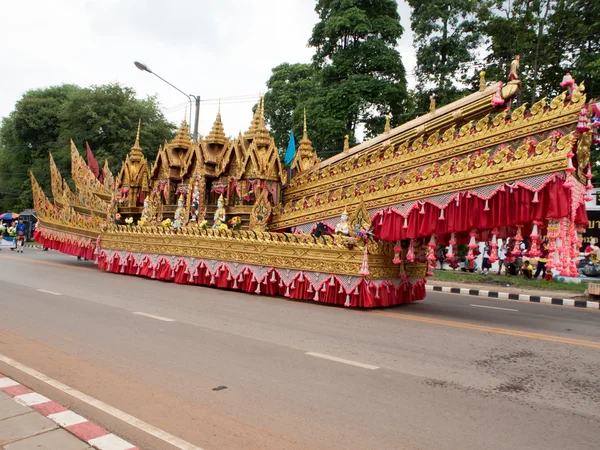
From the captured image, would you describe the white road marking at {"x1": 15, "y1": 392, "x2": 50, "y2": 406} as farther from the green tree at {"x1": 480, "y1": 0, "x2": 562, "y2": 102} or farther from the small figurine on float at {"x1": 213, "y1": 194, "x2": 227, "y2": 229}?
the green tree at {"x1": 480, "y1": 0, "x2": 562, "y2": 102}

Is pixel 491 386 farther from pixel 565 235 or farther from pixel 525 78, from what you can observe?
pixel 525 78

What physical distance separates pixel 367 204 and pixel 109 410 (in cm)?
621

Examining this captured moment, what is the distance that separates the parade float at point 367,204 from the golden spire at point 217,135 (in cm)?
3

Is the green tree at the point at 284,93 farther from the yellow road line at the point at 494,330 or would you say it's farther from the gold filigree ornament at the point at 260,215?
the yellow road line at the point at 494,330

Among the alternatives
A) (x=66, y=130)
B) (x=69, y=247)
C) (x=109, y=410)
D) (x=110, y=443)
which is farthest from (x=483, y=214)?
(x=66, y=130)

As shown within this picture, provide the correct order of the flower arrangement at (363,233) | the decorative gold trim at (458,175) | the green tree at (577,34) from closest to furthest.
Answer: the decorative gold trim at (458,175) → the flower arrangement at (363,233) → the green tree at (577,34)

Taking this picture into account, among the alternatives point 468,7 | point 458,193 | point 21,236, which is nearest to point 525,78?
point 468,7

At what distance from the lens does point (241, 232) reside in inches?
407

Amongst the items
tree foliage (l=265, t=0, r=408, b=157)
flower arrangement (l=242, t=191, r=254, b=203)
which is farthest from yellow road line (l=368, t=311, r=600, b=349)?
tree foliage (l=265, t=0, r=408, b=157)

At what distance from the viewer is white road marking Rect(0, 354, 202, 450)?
2961mm

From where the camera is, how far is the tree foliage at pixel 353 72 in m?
22.1

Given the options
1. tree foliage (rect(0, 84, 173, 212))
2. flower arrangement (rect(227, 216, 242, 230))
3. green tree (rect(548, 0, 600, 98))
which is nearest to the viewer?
flower arrangement (rect(227, 216, 242, 230))

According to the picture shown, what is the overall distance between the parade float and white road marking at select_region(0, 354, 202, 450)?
5.28m

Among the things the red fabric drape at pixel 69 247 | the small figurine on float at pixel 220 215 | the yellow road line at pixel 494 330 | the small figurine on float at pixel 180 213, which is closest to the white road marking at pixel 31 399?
the yellow road line at pixel 494 330
